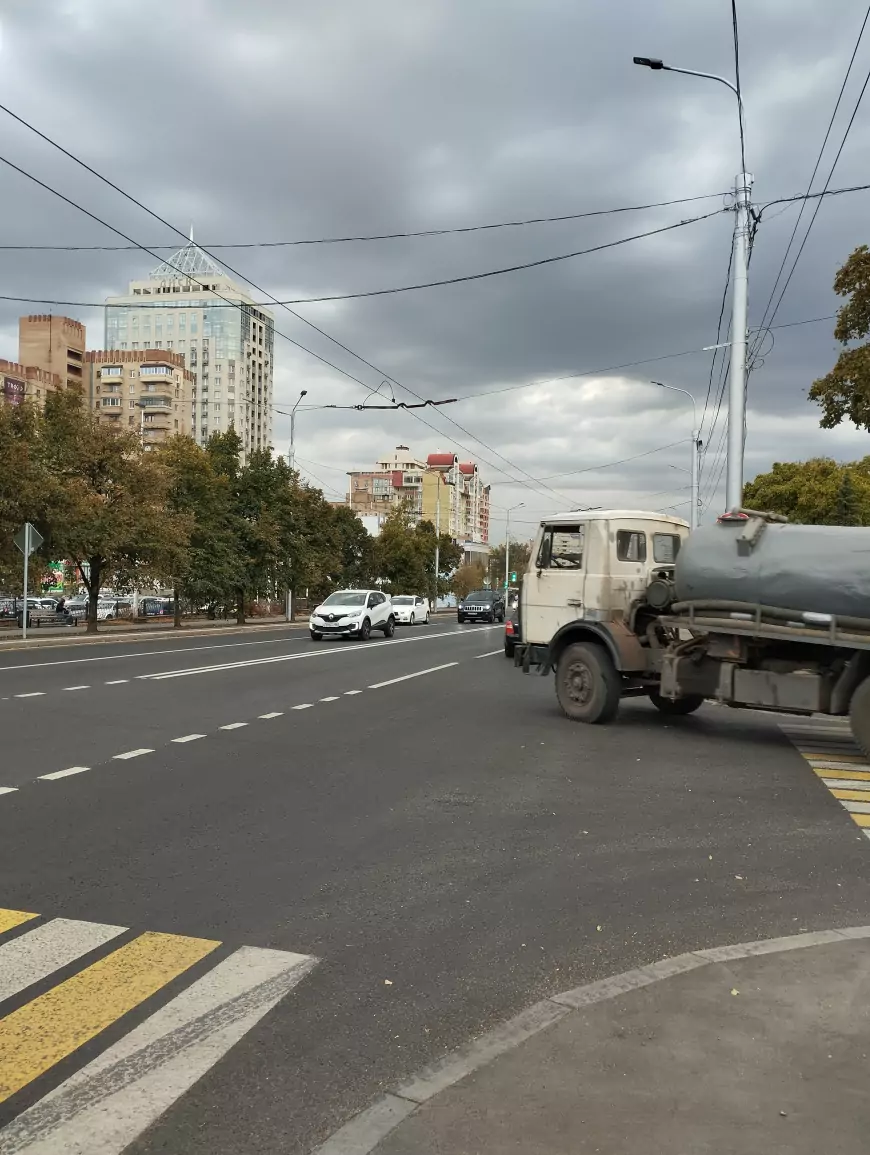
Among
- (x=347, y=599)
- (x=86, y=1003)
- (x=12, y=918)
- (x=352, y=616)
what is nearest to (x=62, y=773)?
(x=12, y=918)

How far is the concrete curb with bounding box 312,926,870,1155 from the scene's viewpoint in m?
2.88

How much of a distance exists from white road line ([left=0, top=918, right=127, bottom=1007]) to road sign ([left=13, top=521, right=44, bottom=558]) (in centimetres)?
2313

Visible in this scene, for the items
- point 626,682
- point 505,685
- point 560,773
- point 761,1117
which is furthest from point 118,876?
point 505,685

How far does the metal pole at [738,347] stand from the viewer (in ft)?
56.2

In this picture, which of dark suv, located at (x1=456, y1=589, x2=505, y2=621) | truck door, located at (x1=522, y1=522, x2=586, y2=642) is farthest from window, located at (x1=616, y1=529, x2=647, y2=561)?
dark suv, located at (x1=456, y1=589, x2=505, y2=621)

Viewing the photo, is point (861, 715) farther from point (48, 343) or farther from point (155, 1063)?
point (48, 343)

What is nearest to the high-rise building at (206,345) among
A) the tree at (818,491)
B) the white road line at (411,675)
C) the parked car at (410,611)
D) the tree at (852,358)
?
the tree at (818,491)

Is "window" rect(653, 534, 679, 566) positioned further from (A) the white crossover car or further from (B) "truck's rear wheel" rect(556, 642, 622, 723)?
(A) the white crossover car

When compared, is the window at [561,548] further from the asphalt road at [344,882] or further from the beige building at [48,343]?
the beige building at [48,343]

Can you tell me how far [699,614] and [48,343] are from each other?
13886 cm

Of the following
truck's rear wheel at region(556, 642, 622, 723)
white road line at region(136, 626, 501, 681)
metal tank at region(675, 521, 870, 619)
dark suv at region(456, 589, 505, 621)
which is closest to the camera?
metal tank at region(675, 521, 870, 619)

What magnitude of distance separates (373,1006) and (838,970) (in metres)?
1.99

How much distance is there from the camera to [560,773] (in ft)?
29.0

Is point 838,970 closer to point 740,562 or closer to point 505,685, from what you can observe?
point 740,562
